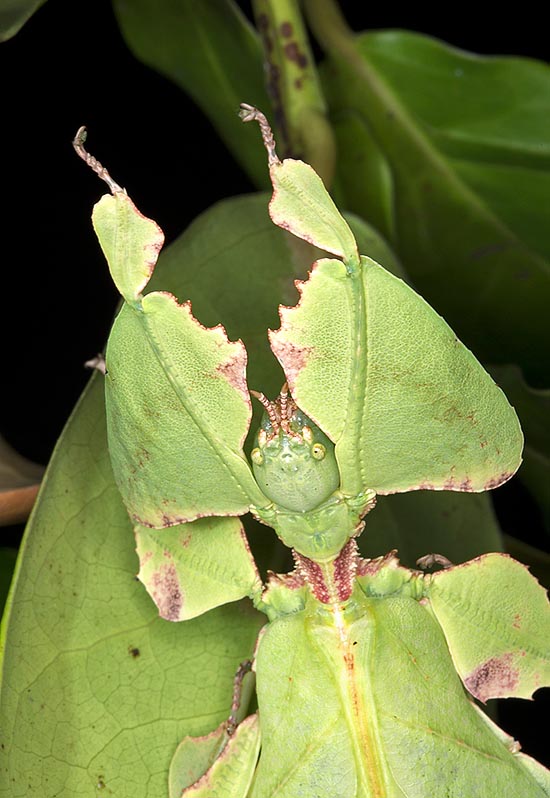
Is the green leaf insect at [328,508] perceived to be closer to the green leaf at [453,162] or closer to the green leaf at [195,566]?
the green leaf at [195,566]

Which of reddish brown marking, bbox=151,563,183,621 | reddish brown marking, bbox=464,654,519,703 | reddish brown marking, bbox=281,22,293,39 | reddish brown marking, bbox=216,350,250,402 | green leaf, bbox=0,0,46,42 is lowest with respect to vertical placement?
reddish brown marking, bbox=464,654,519,703

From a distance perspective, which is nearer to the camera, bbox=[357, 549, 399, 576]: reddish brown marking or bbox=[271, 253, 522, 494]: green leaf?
bbox=[271, 253, 522, 494]: green leaf

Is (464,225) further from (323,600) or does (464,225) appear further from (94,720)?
(94,720)

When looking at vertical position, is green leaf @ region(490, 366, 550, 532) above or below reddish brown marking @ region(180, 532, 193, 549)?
below

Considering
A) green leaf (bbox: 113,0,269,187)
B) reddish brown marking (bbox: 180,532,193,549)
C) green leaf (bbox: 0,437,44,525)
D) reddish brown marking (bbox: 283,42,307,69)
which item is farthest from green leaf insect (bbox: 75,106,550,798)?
green leaf (bbox: 113,0,269,187)

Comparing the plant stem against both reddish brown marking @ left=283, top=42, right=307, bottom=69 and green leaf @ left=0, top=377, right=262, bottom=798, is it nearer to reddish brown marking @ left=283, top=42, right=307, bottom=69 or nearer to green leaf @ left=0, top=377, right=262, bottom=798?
reddish brown marking @ left=283, top=42, right=307, bottom=69

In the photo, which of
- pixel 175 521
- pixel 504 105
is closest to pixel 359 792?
pixel 175 521

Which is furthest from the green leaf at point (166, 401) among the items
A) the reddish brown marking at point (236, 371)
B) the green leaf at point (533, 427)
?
the green leaf at point (533, 427)

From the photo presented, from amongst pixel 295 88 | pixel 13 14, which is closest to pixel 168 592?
pixel 13 14
